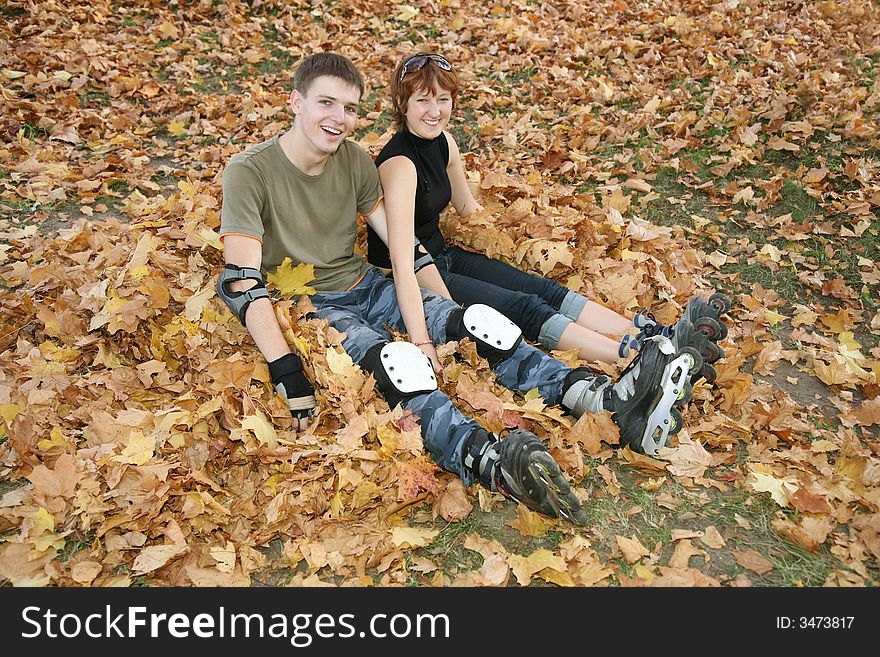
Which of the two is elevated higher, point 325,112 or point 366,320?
point 325,112

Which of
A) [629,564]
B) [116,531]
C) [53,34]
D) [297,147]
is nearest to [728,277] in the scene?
[629,564]

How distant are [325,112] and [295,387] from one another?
1327mm

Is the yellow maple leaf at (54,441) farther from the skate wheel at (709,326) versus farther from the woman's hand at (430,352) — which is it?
the skate wheel at (709,326)

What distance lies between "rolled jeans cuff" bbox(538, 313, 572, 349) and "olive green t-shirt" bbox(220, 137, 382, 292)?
3.49 feet

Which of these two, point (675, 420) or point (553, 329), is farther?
point (553, 329)

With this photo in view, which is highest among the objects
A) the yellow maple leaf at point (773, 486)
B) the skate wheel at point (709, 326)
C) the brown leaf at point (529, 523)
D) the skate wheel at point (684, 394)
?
the skate wheel at point (709, 326)

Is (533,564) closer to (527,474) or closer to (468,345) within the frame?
(527,474)

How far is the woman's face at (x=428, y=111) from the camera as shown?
12.1 feet

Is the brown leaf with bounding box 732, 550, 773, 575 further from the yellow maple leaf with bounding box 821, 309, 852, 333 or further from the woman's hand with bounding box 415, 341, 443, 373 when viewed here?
the yellow maple leaf with bounding box 821, 309, 852, 333

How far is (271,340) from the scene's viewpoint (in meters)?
3.29

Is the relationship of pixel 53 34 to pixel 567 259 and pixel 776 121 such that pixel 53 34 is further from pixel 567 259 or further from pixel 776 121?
pixel 776 121

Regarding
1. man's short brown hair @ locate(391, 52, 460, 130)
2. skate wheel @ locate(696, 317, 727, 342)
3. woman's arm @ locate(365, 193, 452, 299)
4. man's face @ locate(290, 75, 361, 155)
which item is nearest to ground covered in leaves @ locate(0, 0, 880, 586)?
skate wheel @ locate(696, 317, 727, 342)

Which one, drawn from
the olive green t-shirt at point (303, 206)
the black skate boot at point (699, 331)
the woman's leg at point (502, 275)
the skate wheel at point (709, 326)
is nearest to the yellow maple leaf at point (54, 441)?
the olive green t-shirt at point (303, 206)

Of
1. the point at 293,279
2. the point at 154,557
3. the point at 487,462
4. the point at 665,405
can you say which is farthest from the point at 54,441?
the point at 665,405
